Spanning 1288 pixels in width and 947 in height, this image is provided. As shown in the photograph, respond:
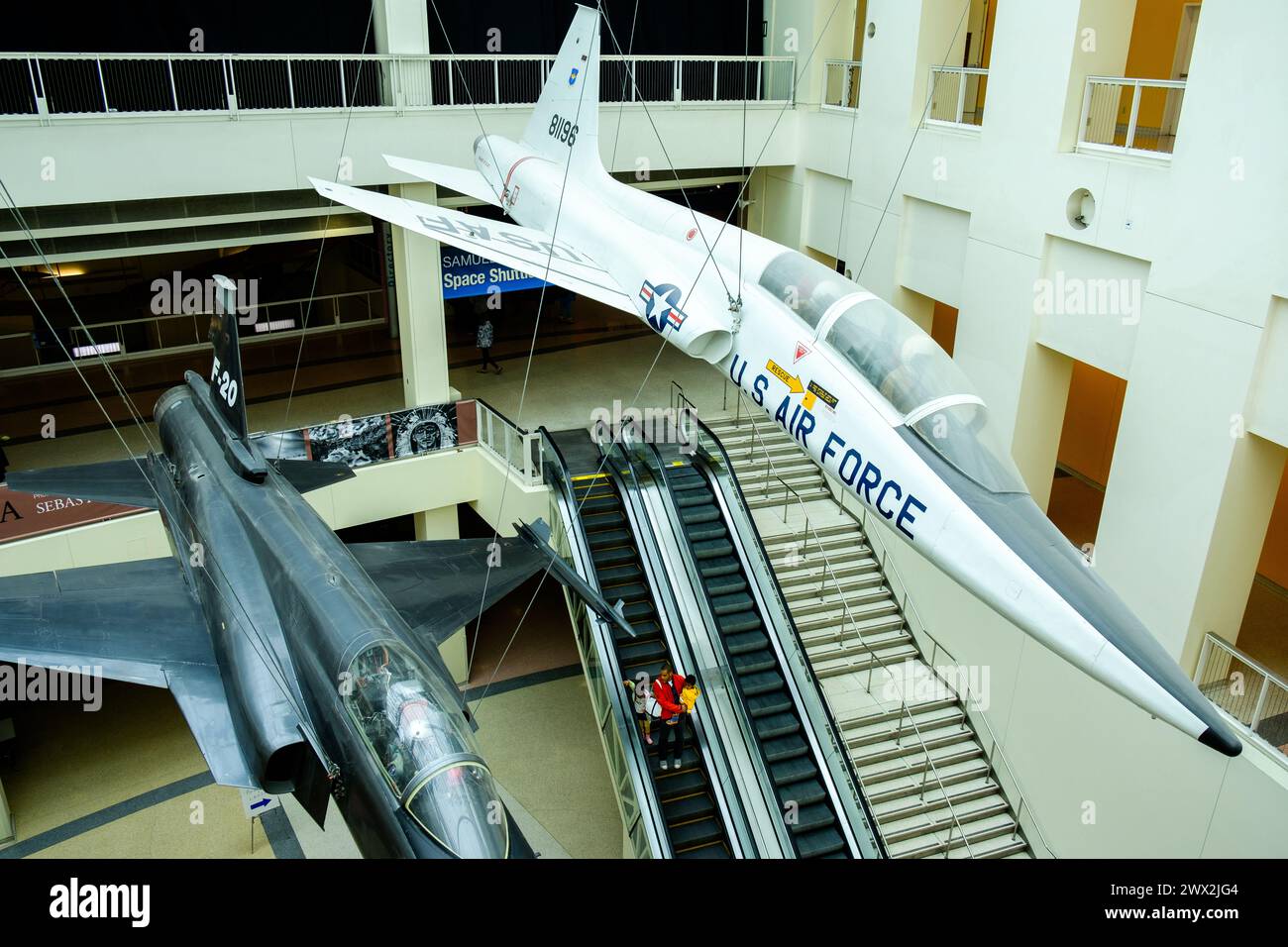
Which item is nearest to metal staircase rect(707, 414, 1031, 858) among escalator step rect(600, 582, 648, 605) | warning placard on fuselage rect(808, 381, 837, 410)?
escalator step rect(600, 582, 648, 605)

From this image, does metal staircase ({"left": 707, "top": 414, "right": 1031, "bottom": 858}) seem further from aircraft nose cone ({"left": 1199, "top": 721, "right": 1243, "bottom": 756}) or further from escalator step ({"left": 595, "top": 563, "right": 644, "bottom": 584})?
aircraft nose cone ({"left": 1199, "top": 721, "right": 1243, "bottom": 756})

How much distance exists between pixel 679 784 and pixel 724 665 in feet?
4.66

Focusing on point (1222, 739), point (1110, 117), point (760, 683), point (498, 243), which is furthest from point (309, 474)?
point (1110, 117)

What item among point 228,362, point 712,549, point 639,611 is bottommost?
point 639,611

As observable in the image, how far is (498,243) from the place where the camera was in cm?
1170

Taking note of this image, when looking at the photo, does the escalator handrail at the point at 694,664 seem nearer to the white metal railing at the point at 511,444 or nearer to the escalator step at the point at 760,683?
the escalator step at the point at 760,683

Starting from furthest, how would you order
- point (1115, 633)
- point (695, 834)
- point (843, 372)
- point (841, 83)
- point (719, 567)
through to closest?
point (841, 83), point (719, 567), point (695, 834), point (843, 372), point (1115, 633)

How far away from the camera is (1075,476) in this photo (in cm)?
1670

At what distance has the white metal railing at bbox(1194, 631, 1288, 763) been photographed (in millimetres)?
9508

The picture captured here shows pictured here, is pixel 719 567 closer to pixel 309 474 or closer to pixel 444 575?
pixel 444 575

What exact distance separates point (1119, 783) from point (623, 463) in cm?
698

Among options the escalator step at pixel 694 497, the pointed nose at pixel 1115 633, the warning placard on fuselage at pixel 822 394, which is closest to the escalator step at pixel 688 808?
the escalator step at pixel 694 497

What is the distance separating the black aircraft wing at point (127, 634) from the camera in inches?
327
